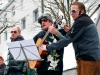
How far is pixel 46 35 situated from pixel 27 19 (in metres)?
26.1

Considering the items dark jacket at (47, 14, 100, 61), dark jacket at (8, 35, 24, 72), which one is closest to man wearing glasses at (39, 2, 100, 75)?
dark jacket at (47, 14, 100, 61)

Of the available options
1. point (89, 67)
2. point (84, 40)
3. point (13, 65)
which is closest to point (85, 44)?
point (84, 40)

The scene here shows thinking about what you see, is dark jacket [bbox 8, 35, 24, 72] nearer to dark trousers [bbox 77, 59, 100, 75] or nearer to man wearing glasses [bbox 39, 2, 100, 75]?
man wearing glasses [bbox 39, 2, 100, 75]

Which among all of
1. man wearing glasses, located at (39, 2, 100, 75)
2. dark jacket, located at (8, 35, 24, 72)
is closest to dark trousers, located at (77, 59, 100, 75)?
man wearing glasses, located at (39, 2, 100, 75)

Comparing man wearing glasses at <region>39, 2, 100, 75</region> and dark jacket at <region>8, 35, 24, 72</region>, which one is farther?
dark jacket at <region>8, 35, 24, 72</region>

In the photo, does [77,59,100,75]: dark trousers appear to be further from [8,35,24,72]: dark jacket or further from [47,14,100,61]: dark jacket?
[8,35,24,72]: dark jacket

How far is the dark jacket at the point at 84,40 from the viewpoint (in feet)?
15.0

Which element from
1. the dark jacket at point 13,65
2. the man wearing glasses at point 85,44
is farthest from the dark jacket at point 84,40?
the dark jacket at point 13,65

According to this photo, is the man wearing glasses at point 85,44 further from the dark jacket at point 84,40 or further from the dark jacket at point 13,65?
the dark jacket at point 13,65

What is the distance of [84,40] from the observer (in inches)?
184

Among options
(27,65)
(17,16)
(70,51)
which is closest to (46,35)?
(27,65)

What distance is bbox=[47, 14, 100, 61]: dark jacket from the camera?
4582 mm

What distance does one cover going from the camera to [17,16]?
1345 inches

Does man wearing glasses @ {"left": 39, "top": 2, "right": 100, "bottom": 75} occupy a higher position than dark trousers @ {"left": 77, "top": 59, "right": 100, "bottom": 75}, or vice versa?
man wearing glasses @ {"left": 39, "top": 2, "right": 100, "bottom": 75}
